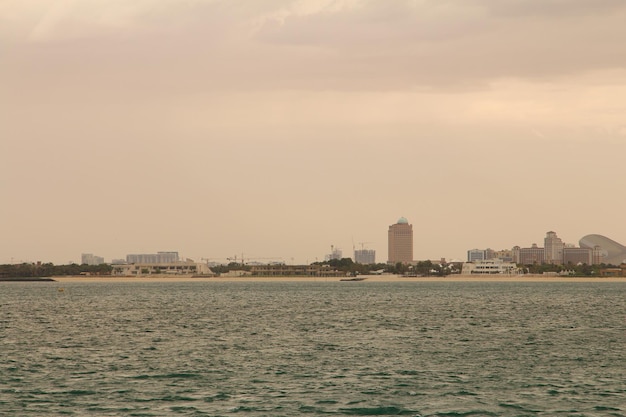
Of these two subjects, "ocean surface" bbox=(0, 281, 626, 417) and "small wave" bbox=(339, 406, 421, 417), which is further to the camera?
"ocean surface" bbox=(0, 281, 626, 417)

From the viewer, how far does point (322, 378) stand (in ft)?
173

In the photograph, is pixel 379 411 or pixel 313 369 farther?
pixel 313 369

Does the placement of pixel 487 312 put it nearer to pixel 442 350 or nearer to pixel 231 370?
pixel 442 350

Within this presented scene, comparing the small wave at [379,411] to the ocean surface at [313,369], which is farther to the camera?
the ocean surface at [313,369]

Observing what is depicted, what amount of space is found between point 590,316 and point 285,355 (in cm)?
6211

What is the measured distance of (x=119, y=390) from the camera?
48250mm

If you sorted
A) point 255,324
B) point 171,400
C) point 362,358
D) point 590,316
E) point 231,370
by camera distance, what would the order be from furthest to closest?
point 590,316
point 255,324
point 362,358
point 231,370
point 171,400

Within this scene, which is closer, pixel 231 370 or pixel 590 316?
pixel 231 370

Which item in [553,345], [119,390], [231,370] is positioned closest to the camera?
[119,390]

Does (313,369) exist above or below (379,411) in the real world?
above

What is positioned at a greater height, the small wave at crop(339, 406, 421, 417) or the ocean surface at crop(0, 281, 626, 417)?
the ocean surface at crop(0, 281, 626, 417)

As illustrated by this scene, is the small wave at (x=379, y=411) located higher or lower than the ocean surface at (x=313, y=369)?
lower

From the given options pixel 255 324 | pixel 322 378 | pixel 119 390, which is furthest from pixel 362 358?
pixel 255 324

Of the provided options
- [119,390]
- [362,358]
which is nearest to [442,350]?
[362,358]
